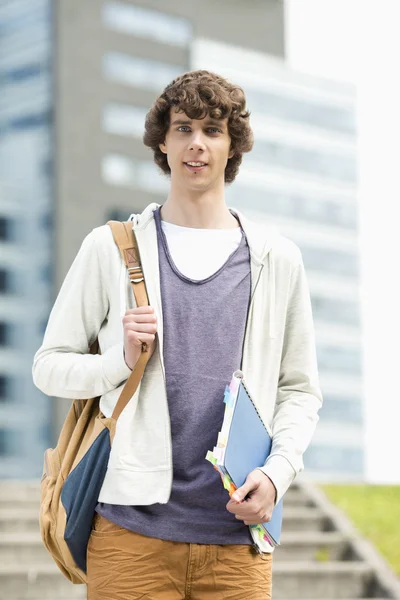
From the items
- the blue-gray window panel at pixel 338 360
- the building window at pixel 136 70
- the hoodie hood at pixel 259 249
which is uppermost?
the building window at pixel 136 70

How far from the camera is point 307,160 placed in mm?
36906

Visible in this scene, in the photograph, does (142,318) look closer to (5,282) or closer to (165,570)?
(165,570)

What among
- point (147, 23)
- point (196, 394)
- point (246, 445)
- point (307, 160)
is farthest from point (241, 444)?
point (307, 160)

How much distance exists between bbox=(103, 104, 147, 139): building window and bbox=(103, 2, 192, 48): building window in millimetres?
2238

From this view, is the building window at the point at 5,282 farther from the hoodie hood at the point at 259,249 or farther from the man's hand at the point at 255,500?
the man's hand at the point at 255,500

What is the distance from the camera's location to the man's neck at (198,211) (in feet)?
6.68

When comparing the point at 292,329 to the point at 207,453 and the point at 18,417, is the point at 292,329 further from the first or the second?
the point at 18,417

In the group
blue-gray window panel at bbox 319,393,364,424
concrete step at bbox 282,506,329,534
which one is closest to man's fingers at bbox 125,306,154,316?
concrete step at bbox 282,506,329,534

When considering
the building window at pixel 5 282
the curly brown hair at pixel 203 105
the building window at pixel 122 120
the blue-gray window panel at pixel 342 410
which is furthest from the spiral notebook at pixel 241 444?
the blue-gray window panel at pixel 342 410

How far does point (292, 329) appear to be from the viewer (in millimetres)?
2047

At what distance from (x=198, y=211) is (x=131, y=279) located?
8.1 inches

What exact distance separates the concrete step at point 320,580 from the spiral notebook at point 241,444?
3.77 metres

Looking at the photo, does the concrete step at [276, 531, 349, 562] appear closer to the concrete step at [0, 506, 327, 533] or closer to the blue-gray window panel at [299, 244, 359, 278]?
the concrete step at [0, 506, 327, 533]

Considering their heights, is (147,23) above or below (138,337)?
above
